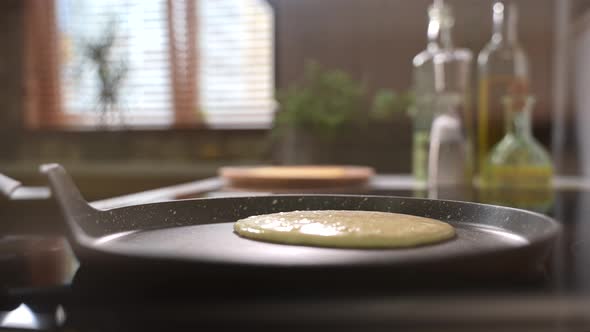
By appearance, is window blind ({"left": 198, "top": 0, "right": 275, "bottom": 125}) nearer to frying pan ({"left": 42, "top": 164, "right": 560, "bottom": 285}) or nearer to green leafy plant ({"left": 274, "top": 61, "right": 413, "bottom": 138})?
green leafy plant ({"left": 274, "top": 61, "right": 413, "bottom": 138})

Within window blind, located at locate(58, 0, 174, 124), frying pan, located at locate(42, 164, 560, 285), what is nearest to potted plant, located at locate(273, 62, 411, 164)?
frying pan, located at locate(42, 164, 560, 285)

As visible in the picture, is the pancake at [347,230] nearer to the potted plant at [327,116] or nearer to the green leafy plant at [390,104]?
the potted plant at [327,116]

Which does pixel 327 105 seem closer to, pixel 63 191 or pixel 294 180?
pixel 294 180

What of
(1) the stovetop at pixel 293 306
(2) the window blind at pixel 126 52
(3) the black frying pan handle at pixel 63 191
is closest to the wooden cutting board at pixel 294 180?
(3) the black frying pan handle at pixel 63 191

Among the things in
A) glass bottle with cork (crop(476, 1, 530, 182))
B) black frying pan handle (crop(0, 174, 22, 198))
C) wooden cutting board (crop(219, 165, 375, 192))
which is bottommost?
wooden cutting board (crop(219, 165, 375, 192))

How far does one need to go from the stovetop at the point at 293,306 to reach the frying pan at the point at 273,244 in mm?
11

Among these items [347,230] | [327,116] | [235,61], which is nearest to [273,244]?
[347,230]

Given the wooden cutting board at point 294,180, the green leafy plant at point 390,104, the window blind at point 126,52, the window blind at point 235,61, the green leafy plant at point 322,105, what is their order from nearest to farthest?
the wooden cutting board at point 294,180 → the green leafy plant at point 322,105 → the green leafy plant at point 390,104 → the window blind at point 235,61 → the window blind at point 126,52

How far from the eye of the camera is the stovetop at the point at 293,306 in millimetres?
292

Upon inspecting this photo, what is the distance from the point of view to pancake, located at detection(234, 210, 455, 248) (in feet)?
1.61

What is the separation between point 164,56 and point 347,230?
9.57 ft

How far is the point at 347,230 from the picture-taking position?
51 centimetres

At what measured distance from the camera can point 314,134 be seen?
188cm

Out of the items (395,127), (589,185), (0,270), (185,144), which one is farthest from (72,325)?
(185,144)
